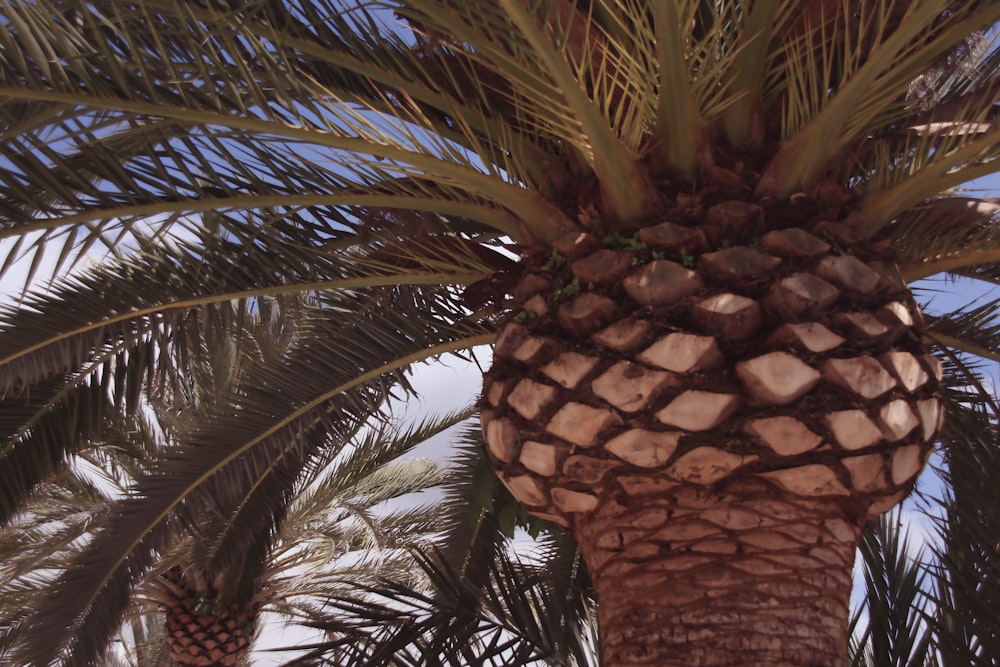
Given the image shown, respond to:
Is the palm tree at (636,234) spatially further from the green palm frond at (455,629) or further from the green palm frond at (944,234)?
the green palm frond at (455,629)

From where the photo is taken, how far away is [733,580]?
2838 millimetres

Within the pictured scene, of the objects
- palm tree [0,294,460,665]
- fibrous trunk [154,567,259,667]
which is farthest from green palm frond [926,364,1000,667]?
fibrous trunk [154,567,259,667]

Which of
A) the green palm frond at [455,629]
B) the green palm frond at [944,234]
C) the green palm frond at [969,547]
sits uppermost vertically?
the green palm frond at [944,234]

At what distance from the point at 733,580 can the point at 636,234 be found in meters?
1.11

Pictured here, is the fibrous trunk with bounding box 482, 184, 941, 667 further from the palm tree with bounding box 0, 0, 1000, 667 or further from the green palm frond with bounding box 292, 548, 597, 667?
the green palm frond with bounding box 292, 548, 597, 667

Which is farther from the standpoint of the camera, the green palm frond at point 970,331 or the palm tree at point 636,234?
the green palm frond at point 970,331

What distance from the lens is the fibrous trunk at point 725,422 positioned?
2803 millimetres

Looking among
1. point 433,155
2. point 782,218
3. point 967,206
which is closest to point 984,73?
point 967,206

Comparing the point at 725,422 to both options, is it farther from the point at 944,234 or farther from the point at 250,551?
the point at 250,551

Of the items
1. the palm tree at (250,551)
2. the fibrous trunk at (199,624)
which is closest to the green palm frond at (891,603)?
the palm tree at (250,551)

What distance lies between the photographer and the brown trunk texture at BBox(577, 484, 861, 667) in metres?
2.79

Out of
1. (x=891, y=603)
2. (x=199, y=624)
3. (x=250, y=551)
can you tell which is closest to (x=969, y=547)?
(x=891, y=603)

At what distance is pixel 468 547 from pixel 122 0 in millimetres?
3649

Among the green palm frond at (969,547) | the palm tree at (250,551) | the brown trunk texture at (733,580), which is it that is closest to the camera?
the brown trunk texture at (733,580)
